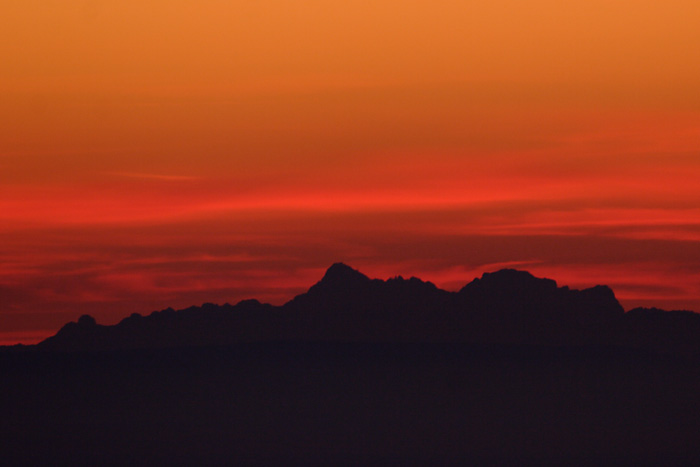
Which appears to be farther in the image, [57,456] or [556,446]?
[556,446]

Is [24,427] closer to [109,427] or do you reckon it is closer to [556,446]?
[109,427]

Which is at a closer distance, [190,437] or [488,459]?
[488,459]

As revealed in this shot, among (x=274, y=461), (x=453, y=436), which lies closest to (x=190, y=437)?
(x=274, y=461)

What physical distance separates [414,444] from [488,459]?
1556 centimetres

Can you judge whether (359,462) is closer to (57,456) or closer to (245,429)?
(245,429)

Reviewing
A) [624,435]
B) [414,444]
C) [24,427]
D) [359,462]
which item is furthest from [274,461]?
[624,435]

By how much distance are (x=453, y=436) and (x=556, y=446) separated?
19.6m

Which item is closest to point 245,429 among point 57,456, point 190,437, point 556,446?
point 190,437

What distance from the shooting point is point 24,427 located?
19100 centimetres

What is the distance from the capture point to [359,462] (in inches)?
7160

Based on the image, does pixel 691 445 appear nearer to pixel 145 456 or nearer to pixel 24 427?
pixel 145 456

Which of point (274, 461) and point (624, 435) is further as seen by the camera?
point (624, 435)

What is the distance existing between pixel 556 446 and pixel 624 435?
15847 millimetres

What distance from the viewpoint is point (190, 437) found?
197375 mm
